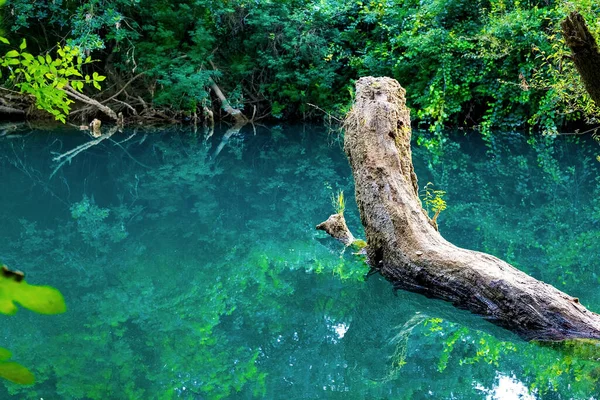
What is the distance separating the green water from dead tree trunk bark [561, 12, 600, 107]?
1.61 meters

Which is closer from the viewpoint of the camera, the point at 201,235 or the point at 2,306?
the point at 2,306

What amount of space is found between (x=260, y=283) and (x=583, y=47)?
3193mm

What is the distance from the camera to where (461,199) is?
8.34 m

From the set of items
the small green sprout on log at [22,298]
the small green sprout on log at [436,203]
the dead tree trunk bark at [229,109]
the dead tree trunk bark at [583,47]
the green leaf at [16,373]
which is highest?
the dead tree trunk bark at [583,47]

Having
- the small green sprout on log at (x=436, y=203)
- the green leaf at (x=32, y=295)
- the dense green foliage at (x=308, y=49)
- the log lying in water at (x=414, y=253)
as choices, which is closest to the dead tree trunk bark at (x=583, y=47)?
the log lying in water at (x=414, y=253)

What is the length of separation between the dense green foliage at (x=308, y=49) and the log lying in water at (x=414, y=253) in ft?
29.8

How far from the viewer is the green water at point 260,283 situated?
3.34 m

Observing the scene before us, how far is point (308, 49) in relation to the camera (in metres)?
17.9

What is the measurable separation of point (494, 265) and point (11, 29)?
16.2 m

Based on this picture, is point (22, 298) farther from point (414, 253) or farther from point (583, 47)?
point (414, 253)

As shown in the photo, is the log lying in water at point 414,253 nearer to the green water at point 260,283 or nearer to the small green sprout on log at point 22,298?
the green water at point 260,283

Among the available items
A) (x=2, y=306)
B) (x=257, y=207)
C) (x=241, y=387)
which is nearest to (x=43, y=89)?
(x=241, y=387)

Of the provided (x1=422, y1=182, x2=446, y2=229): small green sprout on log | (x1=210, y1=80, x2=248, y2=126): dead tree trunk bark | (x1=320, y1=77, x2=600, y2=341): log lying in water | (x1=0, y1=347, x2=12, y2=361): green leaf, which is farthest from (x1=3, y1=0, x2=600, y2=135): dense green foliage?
(x1=0, y1=347, x2=12, y2=361): green leaf

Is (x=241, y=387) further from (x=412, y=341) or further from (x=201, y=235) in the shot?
(x=201, y=235)
